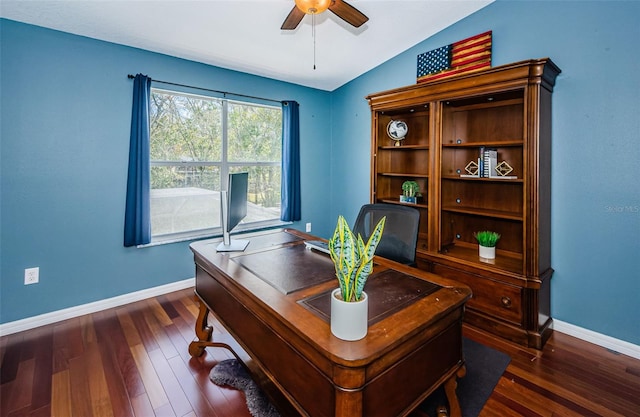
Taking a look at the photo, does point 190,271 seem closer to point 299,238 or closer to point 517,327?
point 299,238

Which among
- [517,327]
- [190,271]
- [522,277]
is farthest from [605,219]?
[190,271]

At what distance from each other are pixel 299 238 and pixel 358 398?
144 cm

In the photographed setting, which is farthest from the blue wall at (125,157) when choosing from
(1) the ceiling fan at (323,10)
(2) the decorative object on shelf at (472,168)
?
(1) the ceiling fan at (323,10)

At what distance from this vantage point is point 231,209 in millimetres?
1987

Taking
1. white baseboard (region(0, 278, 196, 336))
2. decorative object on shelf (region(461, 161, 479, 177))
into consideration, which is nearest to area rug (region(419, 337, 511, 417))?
decorative object on shelf (region(461, 161, 479, 177))

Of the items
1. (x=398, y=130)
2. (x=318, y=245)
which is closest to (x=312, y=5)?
(x=318, y=245)

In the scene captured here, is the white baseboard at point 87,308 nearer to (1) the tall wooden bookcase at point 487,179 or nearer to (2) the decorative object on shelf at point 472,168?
(1) the tall wooden bookcase at point 487,179

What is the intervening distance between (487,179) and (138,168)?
3.04 m

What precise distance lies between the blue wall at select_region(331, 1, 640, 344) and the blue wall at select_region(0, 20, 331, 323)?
A: 3.22m

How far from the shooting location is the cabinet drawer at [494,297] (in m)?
2.22

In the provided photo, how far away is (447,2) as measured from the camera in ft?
8.31

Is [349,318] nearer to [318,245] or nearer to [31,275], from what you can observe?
[318,245]

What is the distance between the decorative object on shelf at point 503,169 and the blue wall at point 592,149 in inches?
12.1

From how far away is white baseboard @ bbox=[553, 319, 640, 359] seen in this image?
6.76 feet
